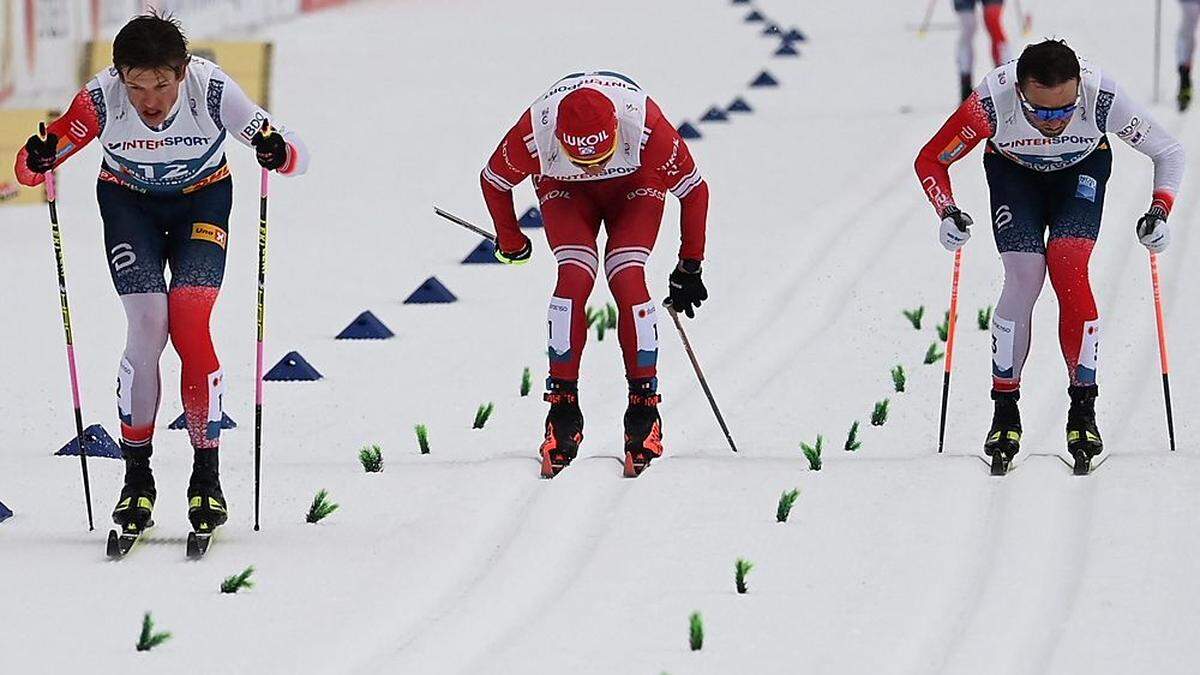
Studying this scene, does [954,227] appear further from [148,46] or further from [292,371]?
[292,371]

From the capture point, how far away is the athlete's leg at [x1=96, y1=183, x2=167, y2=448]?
23.6 ft

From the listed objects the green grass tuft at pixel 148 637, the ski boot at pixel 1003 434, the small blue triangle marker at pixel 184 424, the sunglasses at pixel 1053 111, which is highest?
the sunglasses at pixel 1053 111

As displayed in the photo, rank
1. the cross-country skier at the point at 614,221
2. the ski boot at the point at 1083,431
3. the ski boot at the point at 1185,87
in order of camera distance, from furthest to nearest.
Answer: the ski boot at the point at 1185,87 < the cross-country skier at the point at 614,221 < the ski boot at the point at 1083,431

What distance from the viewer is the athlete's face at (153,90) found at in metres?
6.96

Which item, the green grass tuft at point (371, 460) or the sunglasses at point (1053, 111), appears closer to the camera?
the sunglasses at point (1053, 111)

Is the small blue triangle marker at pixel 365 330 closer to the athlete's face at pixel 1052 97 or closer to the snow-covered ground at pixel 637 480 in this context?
the snow-covered ground at pixel 637 480

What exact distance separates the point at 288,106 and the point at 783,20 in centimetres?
765

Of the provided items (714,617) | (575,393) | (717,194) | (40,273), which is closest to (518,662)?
(714,617)

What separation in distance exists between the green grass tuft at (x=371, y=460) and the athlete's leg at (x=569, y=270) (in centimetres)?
71

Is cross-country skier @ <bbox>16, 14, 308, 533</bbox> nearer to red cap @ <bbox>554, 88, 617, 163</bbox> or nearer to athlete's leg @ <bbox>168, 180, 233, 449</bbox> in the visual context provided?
athlete's leg @ <bbox>168, 180, 233, 449</bbox>

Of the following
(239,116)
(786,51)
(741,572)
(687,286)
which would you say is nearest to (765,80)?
(786,51)

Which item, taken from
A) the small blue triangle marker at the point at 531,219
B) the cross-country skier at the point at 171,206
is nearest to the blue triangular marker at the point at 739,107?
the small blue triangle marker at the point at 531,219

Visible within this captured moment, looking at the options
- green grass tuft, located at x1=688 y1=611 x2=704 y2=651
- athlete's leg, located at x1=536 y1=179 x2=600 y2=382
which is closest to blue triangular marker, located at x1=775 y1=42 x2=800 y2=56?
athlete's leg, located at x1=536 y1=179 x2=600 y2=382

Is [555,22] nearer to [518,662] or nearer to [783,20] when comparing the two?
[783,20]
